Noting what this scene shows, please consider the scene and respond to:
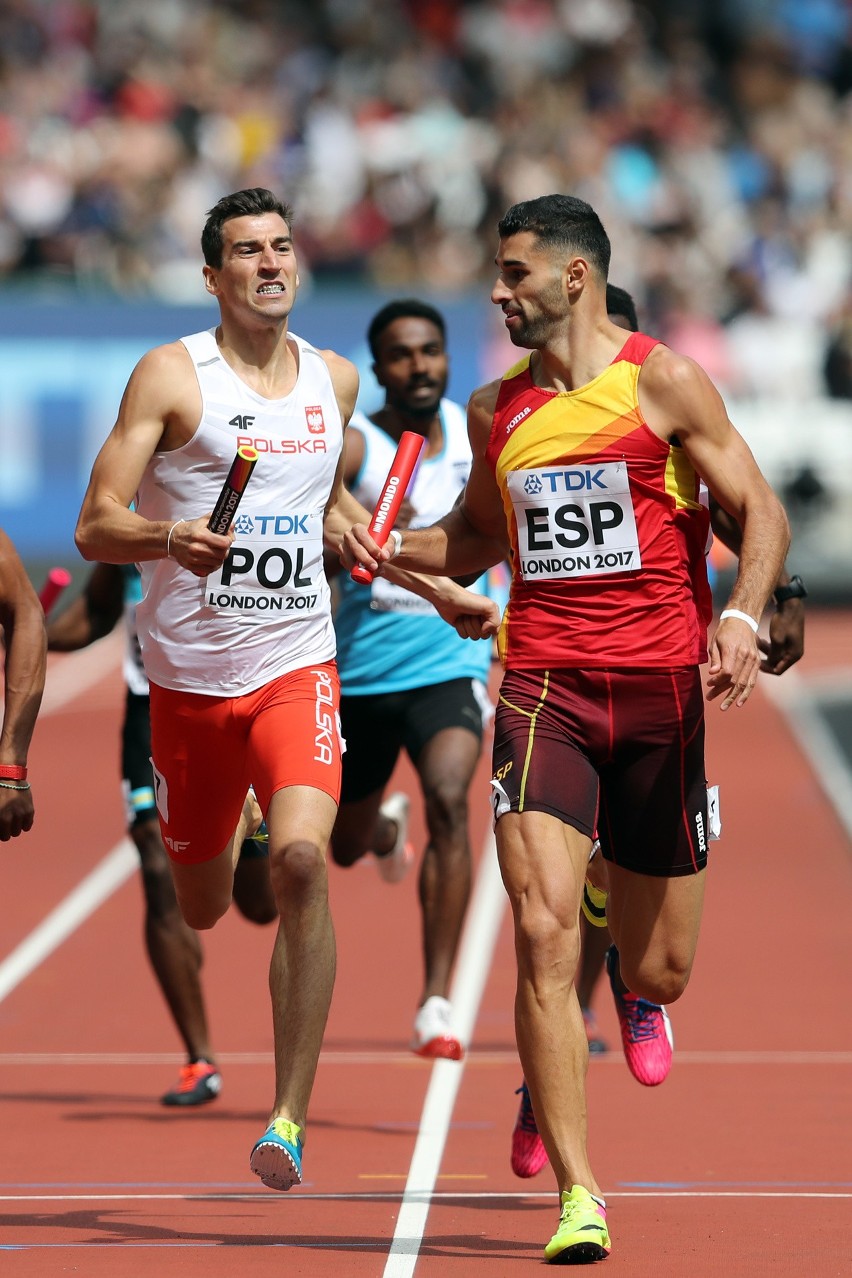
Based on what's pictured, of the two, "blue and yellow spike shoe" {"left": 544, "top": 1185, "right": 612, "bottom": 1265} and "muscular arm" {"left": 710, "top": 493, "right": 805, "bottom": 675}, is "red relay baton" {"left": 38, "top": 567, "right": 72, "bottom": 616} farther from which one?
"blue and yellow spike shoe" {"left": 544, "top": 1185, "right": 612, "bottom": 1265}

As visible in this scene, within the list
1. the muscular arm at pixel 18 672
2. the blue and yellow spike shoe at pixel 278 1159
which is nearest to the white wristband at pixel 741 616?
the blue and yellow spike shoe at pixel 278 1159

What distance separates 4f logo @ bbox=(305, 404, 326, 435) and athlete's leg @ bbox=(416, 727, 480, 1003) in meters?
2.31

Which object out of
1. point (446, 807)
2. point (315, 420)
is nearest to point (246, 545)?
point (315, 420)

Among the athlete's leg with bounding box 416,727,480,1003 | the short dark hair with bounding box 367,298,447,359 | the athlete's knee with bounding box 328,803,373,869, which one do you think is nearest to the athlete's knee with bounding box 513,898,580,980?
the athlete's leg with bounding box 416,727,480,1003

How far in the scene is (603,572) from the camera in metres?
6.65

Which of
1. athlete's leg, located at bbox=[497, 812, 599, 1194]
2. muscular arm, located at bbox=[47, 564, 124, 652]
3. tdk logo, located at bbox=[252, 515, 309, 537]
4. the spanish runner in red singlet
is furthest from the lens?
muscular arm, located at bbox=[47, 564, 124, 652]

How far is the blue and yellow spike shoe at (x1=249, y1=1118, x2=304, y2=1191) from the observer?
629 centimetres

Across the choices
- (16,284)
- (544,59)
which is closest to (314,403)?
(16,284)

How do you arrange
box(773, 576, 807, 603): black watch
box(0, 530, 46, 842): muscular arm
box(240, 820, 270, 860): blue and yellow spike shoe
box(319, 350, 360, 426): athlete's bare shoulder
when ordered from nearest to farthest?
box(0, 530, 46, 842): muscular arm → box(773, 576, 807, 603): black watch → box(319, 350, 360, 426): athlete's bare shoulder → box(240, 820, 270, 860): blue and yellow spike shoe

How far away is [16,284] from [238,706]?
16.5m

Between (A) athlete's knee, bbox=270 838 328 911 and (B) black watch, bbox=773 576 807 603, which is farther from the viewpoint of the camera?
(B) black watch, bbox=773 576 807 603

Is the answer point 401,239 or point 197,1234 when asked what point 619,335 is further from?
point 401,239

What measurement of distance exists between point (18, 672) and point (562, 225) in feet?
6.48

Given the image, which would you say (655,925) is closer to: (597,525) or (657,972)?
(657,972)
